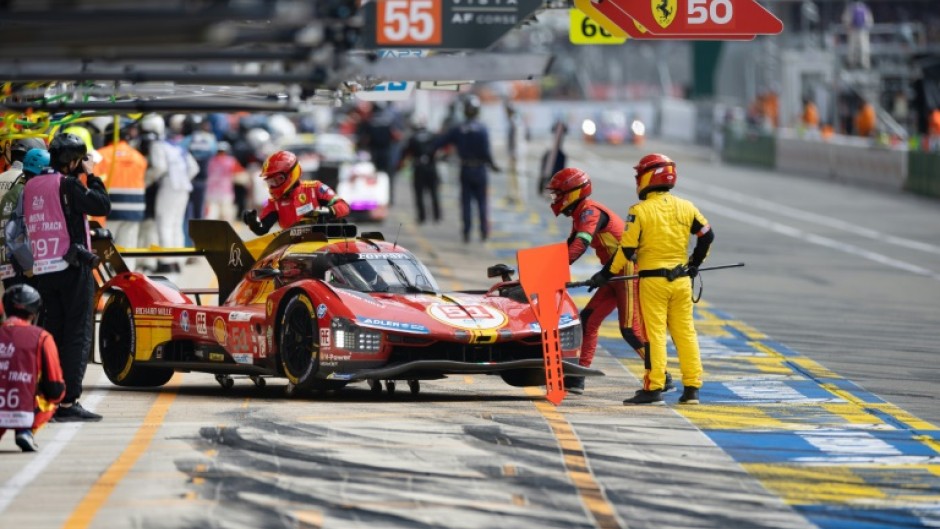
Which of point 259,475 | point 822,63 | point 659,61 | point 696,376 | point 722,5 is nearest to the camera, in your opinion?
point 259,475

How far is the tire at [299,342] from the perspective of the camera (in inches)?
564

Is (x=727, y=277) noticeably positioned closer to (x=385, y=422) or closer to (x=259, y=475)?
(x=385, y=422)

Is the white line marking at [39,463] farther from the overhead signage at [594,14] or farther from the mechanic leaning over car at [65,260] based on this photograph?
the overhead signage at [594,14]

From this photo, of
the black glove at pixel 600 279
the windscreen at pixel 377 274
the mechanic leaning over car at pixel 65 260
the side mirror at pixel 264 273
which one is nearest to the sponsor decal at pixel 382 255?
the windscreen at pixel 377 274

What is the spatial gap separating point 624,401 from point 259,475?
402 cm

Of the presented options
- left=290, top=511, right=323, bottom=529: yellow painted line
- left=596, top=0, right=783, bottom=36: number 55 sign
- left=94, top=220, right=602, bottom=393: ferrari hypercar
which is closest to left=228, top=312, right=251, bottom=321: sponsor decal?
left=94, top=220, right=602, bottom=393: ferrari hypercar

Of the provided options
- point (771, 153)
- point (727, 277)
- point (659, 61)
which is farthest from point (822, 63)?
point (727, 277)

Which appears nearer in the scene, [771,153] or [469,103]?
[469,103]

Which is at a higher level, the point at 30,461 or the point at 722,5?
the point at 722,5

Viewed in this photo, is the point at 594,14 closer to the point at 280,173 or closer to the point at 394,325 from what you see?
the point at 280,173

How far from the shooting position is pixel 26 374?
12164 millimetres

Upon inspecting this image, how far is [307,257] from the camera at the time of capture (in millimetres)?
15141

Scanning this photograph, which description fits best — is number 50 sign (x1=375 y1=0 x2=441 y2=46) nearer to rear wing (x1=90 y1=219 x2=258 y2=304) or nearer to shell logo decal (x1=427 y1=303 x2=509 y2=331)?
rear wing (x1=90 y1=219 x2=258 y2=304)

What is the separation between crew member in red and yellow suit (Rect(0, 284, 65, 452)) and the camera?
1213 centimetres
